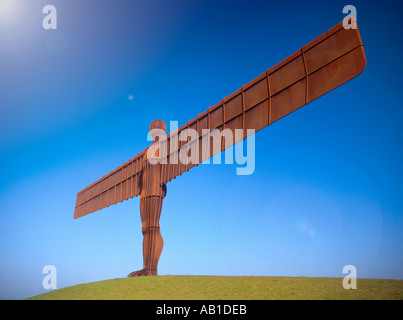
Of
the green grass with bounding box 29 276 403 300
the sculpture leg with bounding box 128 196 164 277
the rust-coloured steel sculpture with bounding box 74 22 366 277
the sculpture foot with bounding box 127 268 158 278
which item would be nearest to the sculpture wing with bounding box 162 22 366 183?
the rust-coloured steel sculpture with bounding box 74 22 366 277

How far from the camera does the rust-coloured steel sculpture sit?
7008mm

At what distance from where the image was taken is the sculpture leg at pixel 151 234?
34.8 ft

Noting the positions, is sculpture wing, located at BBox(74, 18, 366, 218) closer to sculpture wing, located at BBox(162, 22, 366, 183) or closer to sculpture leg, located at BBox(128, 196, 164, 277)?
sculpture wing, located at BBox(162, 22, 366, 183)

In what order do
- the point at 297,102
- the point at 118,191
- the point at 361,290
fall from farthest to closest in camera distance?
the point at 118,191, the point at 297,102, the point at 361,290

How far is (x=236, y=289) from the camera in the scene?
721 cm

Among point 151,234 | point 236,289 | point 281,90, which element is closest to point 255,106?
point 281,90

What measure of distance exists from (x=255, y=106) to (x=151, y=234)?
5547 millimetres

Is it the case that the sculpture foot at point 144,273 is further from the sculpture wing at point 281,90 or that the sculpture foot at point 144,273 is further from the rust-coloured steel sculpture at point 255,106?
the sculpture wing at point 281,90

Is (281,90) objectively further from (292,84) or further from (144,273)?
(144,273)
